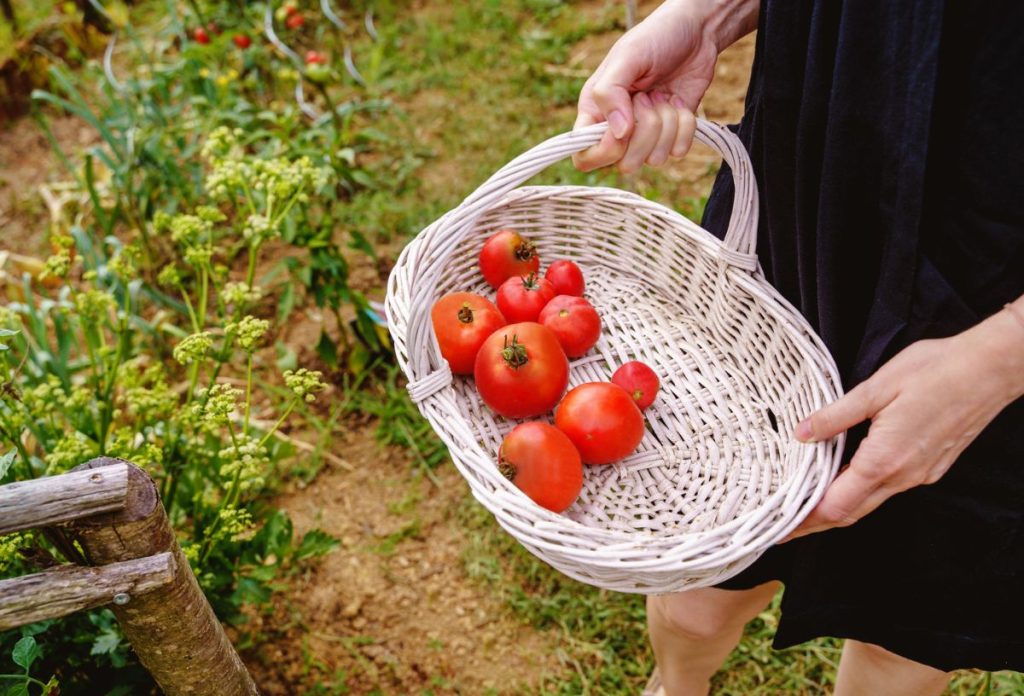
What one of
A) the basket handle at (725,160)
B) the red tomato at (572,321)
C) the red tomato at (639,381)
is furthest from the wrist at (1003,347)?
the red tomato at (572,321)

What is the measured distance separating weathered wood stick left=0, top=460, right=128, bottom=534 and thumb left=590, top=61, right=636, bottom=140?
0.77 metres

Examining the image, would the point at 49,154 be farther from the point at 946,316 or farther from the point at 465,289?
the point at 946,316

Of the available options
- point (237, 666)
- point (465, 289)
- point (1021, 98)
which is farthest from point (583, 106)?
point (237, 666)

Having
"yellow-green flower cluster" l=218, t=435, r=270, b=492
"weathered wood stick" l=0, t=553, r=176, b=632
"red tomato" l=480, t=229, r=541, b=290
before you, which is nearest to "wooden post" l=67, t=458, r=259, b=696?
"weathered wood stick" l=0, t=553, r=176, b=632

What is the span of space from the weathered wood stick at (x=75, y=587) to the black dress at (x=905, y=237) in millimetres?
882

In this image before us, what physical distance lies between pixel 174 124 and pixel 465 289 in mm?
1902

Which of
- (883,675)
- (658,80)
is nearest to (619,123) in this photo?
(658,80)

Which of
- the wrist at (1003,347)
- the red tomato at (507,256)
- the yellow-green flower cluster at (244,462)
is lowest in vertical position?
the yellow-green flower cluster at (244,462)

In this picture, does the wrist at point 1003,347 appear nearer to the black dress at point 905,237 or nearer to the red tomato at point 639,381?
the black dress at point 905,237

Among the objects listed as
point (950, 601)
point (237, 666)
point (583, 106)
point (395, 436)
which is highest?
point (583, 106)

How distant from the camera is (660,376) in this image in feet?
4.40

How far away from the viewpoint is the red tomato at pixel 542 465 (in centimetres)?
108

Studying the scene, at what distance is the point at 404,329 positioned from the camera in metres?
1.17

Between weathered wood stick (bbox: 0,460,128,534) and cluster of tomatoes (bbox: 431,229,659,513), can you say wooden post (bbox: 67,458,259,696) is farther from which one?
cluster of tomatoes (bbox: 431,229,659,513)
